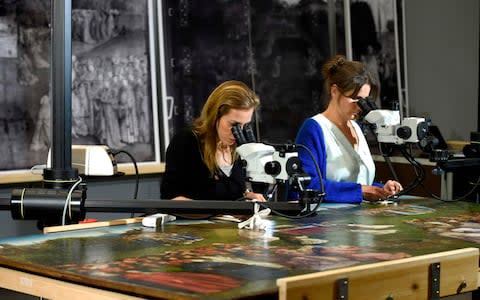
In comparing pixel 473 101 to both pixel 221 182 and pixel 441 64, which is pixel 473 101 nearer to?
pixel 441 64

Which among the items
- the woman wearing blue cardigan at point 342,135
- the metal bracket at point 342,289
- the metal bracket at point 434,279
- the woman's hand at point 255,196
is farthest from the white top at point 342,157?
the metal bracket at point 342,289

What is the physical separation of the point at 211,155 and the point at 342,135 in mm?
738


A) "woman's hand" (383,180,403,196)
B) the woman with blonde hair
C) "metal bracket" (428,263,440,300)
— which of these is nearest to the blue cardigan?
"woman's hand" (383,180,403,196)

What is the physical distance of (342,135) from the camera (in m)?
4.36

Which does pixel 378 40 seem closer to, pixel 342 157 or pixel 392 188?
pixel 342 157

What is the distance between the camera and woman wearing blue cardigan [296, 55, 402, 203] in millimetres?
4273

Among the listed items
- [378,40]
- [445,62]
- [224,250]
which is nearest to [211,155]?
[224,250]

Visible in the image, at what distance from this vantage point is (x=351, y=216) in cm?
372

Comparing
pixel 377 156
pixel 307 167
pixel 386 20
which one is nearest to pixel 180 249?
pixel 307 167

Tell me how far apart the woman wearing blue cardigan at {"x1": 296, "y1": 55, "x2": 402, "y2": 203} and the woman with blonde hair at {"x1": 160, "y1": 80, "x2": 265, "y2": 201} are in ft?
1.32

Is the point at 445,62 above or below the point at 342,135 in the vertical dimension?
above

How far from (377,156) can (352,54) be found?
0.74 metres

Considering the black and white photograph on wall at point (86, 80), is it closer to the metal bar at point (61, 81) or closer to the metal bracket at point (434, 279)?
the metal bar at point (61, 81)

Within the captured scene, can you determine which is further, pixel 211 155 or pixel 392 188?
pixel 392 188
